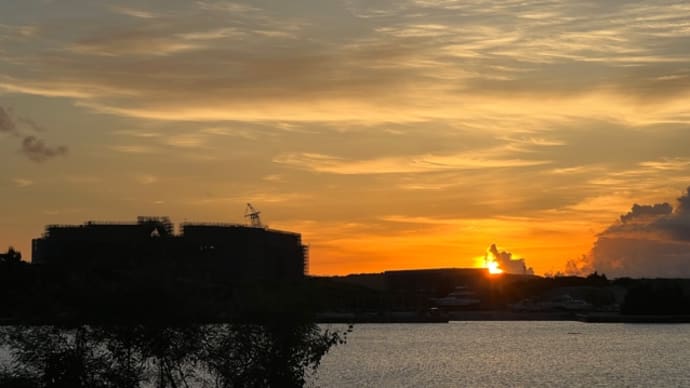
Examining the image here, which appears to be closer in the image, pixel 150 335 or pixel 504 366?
pixel 150 335

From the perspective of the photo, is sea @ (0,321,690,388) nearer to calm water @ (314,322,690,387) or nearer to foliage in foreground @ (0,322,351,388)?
calm water @ (314,322,690,387)

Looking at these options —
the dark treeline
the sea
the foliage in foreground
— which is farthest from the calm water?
the foliage in foreground

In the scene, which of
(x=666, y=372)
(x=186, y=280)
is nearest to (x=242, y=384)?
(x=186, y=280)

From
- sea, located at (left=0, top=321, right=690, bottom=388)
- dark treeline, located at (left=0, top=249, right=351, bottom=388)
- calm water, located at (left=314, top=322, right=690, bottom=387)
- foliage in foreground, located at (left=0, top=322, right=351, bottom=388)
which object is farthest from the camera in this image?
calm water, located at (left=314, top=322, right=690, bottom=387)

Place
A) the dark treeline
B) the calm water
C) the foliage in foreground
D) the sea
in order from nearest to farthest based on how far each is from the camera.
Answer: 1. the foliage in foreground
2. the dark treeline
3. the sea
4. the calm water

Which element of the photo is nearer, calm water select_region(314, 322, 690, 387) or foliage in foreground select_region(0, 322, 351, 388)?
foliage in foreground select_region(0, 322, 351, 388)

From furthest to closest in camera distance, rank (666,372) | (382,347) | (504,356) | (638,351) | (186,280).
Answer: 1. (382,347)
2. (638,351)
3. (504,356)
4. (666,372)
5. (186,280)

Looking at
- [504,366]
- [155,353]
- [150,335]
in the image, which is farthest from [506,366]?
[150,335]

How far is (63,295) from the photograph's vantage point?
59781 millimetres

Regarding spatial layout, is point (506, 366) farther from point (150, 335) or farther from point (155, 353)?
point (150, 335)

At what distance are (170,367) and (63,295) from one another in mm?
6847

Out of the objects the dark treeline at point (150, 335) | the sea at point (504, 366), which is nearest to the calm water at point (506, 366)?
the sea at point (504, 366)

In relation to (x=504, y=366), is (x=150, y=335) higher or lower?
higher

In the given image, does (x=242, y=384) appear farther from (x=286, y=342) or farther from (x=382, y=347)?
(x=382, y=347)
